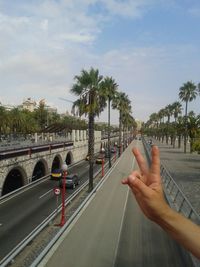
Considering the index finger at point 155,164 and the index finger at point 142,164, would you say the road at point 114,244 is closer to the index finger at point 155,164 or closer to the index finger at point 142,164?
the index finger at point 142,164

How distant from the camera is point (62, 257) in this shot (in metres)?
14.4

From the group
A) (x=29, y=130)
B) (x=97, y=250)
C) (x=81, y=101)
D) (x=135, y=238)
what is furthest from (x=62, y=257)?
(x=29, y=130)

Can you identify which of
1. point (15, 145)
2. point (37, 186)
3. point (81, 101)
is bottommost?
point (37, 186)

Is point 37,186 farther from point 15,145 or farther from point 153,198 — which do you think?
point 153,198

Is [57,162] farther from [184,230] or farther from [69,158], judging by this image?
[184,230]

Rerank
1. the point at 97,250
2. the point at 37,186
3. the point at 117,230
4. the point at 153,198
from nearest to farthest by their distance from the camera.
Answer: the point at 153,198 → the point at 97,250 → the point at 117,230 → the point at 37,186

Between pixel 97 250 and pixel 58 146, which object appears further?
pixel 58 146

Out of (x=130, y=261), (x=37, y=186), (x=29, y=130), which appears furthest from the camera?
(x=29, y=130)

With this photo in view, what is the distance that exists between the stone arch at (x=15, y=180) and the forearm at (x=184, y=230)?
130 feet

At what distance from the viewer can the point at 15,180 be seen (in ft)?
147

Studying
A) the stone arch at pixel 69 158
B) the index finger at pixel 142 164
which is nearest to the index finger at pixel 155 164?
the index finger at pixel 142 164

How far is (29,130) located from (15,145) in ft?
128

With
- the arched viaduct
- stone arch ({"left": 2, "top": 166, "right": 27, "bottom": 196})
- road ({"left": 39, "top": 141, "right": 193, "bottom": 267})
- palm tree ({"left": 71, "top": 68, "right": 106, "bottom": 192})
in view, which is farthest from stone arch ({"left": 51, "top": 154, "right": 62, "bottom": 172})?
road ({"left": 39, "top": 141, "right": 193, "bottom": 267})

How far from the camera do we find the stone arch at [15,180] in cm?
4253
